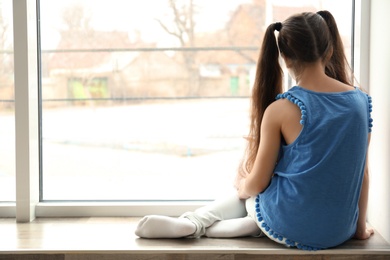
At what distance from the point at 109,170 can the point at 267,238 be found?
2.78 feet

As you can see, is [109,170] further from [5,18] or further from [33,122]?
[5,18]

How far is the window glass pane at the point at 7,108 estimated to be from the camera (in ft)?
8.47

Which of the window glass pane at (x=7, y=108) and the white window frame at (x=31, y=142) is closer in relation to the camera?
the white window frame at (x=31, y=142)

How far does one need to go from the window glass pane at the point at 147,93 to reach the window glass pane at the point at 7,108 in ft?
0.44

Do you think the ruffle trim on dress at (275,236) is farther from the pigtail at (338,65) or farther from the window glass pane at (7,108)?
the window glass pane at (7,108)

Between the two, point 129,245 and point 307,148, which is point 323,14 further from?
point 129,245

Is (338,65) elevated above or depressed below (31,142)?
above

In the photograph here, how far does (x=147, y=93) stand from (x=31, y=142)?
51cm

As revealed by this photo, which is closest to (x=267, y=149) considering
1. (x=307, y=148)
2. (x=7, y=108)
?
(x=307, y=148)

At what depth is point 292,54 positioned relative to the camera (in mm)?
2025

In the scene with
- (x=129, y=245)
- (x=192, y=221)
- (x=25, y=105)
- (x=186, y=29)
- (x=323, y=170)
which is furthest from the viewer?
(x=186, y=29)

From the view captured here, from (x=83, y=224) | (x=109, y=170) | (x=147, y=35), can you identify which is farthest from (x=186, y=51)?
(x=83, y=224)

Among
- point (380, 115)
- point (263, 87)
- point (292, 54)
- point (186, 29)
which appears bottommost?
point (380, 115)

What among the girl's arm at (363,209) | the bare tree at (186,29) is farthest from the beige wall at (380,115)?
the bare tree at (186,29)
